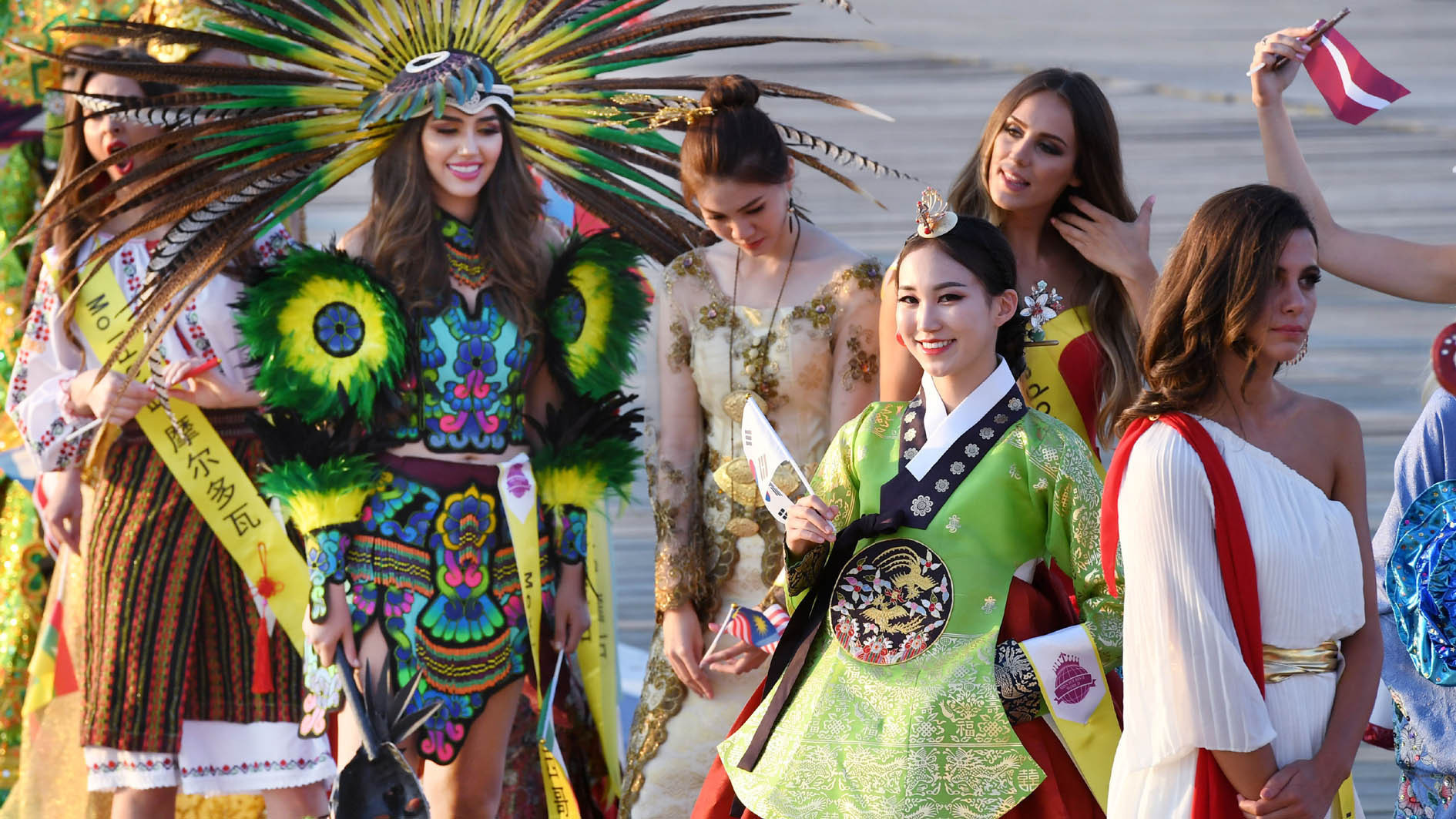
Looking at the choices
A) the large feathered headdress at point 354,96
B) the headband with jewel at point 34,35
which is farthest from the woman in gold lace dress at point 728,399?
the headband with jewel at point 34,35

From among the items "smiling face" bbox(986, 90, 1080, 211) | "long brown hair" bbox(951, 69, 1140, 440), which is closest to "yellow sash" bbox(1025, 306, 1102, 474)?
"long brown hair" bbox(951, 69, 1140, 440)

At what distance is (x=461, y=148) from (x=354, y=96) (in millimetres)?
309

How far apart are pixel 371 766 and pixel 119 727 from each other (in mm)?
Answer: 792

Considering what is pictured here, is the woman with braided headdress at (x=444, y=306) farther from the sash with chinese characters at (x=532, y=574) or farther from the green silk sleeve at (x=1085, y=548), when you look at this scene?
the green silk sleeve at (x=1085, y=548)

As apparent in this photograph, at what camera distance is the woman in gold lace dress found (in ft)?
10.4

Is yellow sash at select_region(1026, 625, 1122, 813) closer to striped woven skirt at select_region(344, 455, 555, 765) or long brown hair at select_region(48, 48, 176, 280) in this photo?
striped woven skirt at select_region(344, 455, 555, 765)

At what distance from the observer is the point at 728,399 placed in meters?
3.22

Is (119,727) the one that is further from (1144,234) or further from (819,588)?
(1144,234)

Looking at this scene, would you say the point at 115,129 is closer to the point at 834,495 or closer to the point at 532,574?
the point at 532,574

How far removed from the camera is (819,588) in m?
2.59

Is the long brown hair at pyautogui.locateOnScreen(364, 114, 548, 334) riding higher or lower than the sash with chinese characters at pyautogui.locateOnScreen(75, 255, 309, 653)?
higher

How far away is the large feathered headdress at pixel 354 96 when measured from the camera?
3562mm

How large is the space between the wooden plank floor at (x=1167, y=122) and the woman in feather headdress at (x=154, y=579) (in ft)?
5.92

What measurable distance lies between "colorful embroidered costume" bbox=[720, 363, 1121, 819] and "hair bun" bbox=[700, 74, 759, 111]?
0.81 meters
